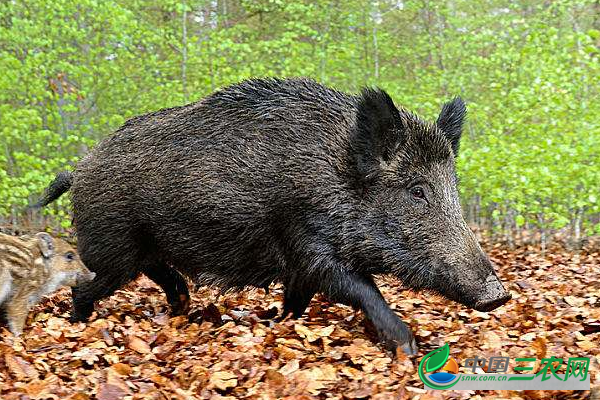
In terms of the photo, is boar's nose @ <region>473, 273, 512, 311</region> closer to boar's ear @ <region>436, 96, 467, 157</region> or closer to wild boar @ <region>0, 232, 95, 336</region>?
boar's ear @ <region>436, 96, 467, 157</region>

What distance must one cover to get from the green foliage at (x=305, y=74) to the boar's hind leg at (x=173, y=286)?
4.44m

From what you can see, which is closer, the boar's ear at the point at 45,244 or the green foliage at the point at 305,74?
the boar's ear at the point at 45,244

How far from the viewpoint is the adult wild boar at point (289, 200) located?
4.65 m

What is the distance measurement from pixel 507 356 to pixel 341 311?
2049 mm

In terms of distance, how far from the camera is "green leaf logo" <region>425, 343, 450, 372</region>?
153 inches

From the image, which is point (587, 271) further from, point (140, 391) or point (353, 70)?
point (353, 70)

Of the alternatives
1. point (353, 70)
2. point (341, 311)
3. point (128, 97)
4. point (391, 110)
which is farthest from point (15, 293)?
point (353, 70)

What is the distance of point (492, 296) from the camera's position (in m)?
4.19

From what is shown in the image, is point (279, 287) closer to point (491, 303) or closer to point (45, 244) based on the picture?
point (45, 244)

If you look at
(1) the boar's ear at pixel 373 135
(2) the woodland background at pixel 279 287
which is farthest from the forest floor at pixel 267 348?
(1) the boar's ear at pixel 373 135

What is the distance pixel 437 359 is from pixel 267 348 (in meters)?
1.07

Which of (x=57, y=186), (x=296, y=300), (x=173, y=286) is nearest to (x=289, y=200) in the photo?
(x=296, y=300)

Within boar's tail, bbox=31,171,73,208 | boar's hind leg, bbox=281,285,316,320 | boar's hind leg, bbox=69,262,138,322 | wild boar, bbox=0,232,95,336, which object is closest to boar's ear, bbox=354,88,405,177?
boar's hind leg, bbox=281,285,316,320
